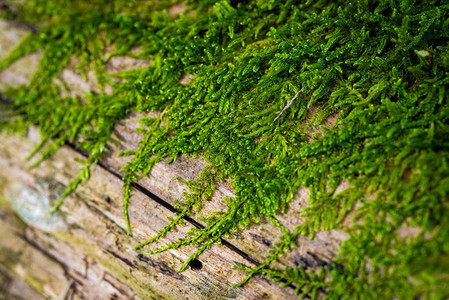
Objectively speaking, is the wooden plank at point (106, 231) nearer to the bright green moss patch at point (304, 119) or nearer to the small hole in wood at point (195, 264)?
the small hole in wood at point (195, 264)

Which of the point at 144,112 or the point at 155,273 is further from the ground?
the point at 144,112

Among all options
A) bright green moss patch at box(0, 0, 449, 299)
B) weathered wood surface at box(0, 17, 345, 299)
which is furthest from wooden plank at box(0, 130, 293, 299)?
bright green moss patch at box(0, 0, 449, 299)

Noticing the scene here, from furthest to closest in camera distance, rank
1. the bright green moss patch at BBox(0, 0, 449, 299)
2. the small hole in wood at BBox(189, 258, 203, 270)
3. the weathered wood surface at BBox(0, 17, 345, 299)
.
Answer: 1. the small hole in wood at BBox(189, 258, 203, 270)
2. the weathered wood surface at BBox(0, 17, 345, 299)
3. the bright green moss patch at BBox(0, 0, 449, 299)

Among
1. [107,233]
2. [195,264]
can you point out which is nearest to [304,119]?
[195,264]

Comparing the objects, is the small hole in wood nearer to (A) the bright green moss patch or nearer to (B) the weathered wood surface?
(B) the weathered wood surface

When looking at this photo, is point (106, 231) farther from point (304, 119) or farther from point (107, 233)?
point (304, 119)

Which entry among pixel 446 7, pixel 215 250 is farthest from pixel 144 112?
pixel 446 7

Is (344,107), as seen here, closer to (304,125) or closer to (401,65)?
(304,125)
